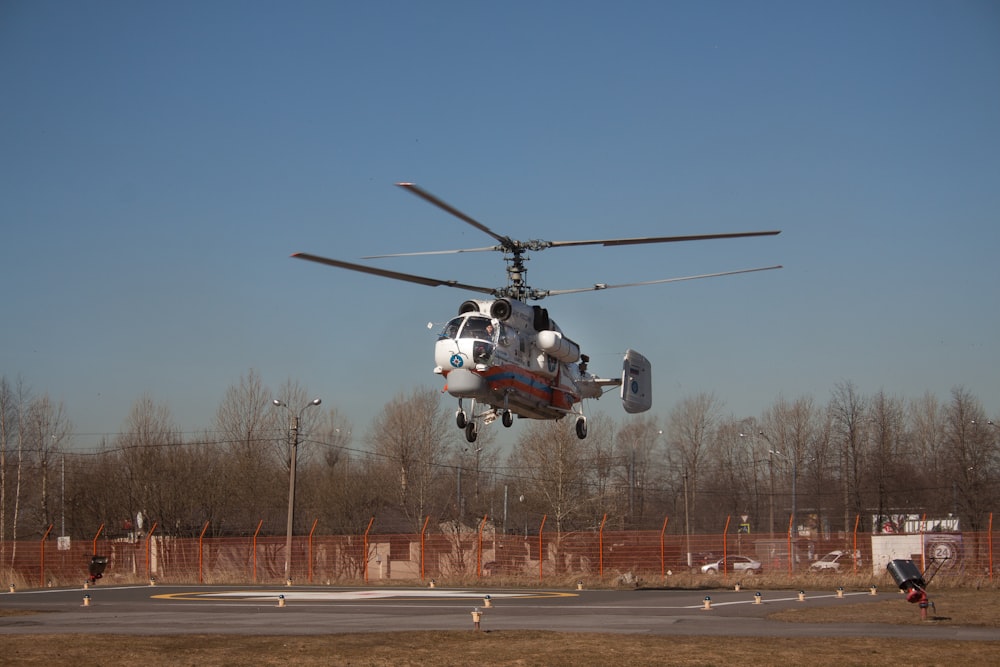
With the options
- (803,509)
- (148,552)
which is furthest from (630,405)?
(803,509)

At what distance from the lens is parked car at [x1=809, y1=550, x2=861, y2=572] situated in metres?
36.7

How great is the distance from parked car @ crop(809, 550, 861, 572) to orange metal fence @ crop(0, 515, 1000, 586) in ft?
0.42

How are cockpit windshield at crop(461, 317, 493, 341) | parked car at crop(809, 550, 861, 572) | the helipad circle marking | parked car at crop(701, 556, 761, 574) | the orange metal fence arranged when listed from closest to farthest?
cockpit windshield at crop(461, 317, 493, 341)
the helipad circle marking
parked car at crop(809, 550, 861, 572)
the orange metal fence
parked car at crop(701, 556, 761, 574)

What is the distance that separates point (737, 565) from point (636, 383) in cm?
1265

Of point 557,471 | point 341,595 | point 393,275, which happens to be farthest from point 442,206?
point 557,471

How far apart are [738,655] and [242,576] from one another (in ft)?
96.1

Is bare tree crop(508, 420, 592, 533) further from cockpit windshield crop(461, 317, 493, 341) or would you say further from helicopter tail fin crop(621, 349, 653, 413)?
cockpit windshield crop(461, 317, 493, 341)

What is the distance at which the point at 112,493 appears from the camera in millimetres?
61688

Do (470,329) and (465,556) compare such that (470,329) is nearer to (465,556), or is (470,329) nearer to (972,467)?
(465,556)

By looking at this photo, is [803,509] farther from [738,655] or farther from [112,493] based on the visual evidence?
[738,655]

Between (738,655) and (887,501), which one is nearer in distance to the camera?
(738,655)

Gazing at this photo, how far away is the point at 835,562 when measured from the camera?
120ft

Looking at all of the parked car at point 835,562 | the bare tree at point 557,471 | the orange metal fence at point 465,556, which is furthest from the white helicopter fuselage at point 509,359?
the bare tree at point 557,471

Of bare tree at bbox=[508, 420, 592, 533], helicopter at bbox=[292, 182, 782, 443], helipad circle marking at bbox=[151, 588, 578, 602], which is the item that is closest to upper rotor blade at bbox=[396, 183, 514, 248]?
helicopter at bbox=[292, 182, 782, 443]
